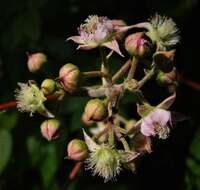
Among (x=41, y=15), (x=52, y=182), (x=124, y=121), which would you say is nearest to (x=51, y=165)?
(x=52, y=182)

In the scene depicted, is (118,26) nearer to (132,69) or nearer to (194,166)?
(132,69)

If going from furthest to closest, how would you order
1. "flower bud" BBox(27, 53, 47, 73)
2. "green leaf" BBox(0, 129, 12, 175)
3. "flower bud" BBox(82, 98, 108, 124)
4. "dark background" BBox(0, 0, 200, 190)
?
"dark background" BBox(0, 0, 200, 190) < "green leaf" BBox(0, 129, 12, 175) < "flower bud" BBox(27, 53, 47, 73) < "flower bud" BBox(82, 98, 108, 124)

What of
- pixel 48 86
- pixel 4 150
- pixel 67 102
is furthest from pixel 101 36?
pixel 4 150

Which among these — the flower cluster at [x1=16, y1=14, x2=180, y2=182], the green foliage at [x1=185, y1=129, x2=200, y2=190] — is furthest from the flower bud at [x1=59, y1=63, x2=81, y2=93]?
the green foliage at [x1=185, y1=129, x2=200, y2=190]

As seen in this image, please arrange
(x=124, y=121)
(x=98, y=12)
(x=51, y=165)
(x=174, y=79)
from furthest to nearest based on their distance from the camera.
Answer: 1. (x=98, y=12)
2. (x=51, y=165)
3. (x=124, y=121)
4. (x=174, y=79)

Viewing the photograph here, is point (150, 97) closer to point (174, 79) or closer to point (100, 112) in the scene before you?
point (174, 79)

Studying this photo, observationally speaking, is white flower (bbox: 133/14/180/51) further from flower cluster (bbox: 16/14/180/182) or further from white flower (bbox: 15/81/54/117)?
white flower (bbox: 15/81/54/117)

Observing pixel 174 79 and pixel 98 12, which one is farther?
pixel 98 12
